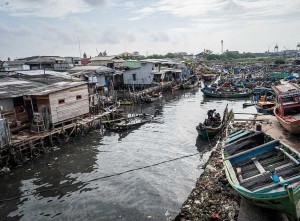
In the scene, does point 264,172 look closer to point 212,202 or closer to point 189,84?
point 212,202

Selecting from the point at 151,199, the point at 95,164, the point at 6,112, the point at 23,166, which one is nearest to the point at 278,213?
the point at 151,199

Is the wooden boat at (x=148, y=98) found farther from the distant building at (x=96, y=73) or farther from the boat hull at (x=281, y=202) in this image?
the boat hull at (x=281, y=202)

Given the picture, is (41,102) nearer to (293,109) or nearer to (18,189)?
(18,189)

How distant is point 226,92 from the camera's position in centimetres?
4291

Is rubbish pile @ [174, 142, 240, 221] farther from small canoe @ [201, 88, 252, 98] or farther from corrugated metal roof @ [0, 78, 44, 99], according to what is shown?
small canoe @ [201, 88, 252, 98]

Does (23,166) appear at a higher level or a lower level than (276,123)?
lower

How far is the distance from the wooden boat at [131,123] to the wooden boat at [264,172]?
43.0 feet

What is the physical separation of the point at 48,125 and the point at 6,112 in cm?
312

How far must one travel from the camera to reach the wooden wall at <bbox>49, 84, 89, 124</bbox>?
20.9 m

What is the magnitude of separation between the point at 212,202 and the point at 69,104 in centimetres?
1602

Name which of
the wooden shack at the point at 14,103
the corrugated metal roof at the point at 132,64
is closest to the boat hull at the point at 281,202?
the wooden shack at the point at 14,103

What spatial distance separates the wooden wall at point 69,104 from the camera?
68.6 feet

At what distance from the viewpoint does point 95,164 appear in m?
17.6

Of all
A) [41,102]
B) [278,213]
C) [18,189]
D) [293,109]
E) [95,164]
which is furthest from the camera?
[41,102]
